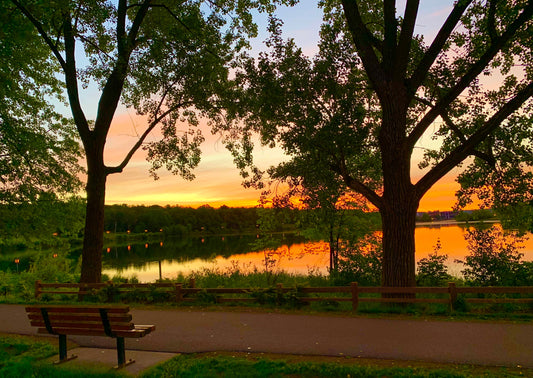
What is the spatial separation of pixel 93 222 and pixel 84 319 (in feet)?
25.8

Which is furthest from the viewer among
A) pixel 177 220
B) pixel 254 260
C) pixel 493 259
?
pixel 177 220

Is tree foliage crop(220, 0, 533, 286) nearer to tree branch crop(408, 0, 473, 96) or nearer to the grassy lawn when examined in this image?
tree branch crop(408, 0, 473, 96)

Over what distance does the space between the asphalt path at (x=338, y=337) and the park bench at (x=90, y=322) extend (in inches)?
39.0

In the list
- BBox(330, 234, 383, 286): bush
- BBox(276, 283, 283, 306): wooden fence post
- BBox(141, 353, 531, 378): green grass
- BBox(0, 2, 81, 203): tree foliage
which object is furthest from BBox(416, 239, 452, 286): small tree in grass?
BBox(0, 2, 81, 203): tree foliage

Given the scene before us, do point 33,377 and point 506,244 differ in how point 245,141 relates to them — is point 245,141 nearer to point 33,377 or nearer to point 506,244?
point 506,244

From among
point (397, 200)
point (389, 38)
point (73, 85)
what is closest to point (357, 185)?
point (397, 200)

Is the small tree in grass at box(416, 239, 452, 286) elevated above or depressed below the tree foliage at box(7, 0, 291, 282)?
below

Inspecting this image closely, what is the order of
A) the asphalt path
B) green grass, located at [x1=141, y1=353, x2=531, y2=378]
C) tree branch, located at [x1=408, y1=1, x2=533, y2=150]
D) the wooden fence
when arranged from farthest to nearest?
tree branch, located at [x1=408, y1=1, x2=533, y2=150], the wooden fence, the asphalt path, green grass, located at [x1=141, y1=353, x2=531, y2=378]

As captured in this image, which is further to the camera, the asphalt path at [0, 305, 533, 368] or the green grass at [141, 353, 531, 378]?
the asphalt path at [0, 305, 533, 368]

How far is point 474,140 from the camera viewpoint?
11.0 m

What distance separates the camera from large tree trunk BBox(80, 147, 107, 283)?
45.0 ft

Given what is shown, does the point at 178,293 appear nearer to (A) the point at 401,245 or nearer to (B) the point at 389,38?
(A) the point at 401,245

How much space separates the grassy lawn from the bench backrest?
516 millimetres

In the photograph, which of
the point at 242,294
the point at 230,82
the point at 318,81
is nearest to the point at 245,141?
Result: the point at 230,82
